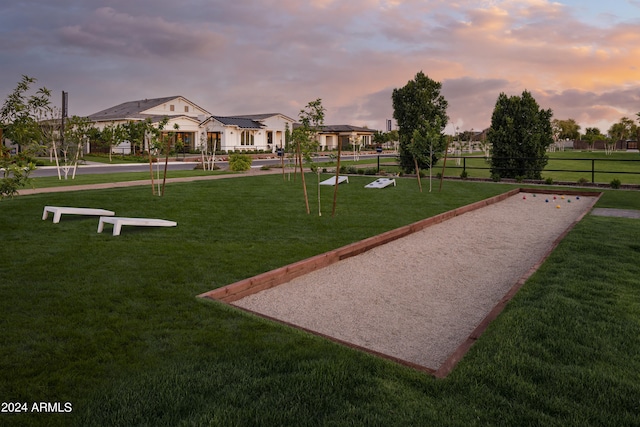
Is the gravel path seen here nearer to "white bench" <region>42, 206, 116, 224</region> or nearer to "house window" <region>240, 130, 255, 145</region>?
"white bench" <region>42, 206, 116, 224</region>

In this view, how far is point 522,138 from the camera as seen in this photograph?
22500 mm

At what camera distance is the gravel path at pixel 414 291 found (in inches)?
190

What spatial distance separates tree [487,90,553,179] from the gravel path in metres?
12.7

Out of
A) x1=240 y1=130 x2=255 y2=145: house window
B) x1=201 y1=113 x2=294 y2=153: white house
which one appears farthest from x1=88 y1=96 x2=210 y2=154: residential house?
x1=240 y1=130 x2=255 y2=145: house window

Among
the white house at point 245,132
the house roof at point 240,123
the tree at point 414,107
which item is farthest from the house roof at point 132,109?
the tree at point 414,107

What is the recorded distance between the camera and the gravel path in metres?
4.84

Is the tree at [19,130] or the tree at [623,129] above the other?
the tree at [623,129]

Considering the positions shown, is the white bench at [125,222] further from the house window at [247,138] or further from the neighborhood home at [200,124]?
the house window at [247,138]

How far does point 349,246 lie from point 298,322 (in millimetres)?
3101

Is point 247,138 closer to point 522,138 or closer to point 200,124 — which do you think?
point 200,124

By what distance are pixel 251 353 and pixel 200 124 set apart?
54671 millimetres

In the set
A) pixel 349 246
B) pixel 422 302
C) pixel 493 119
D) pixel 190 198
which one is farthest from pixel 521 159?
pixel 422 302

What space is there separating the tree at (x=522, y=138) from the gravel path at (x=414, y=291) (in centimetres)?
1271

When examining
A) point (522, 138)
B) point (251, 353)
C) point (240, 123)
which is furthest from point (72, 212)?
point (240, 123)
